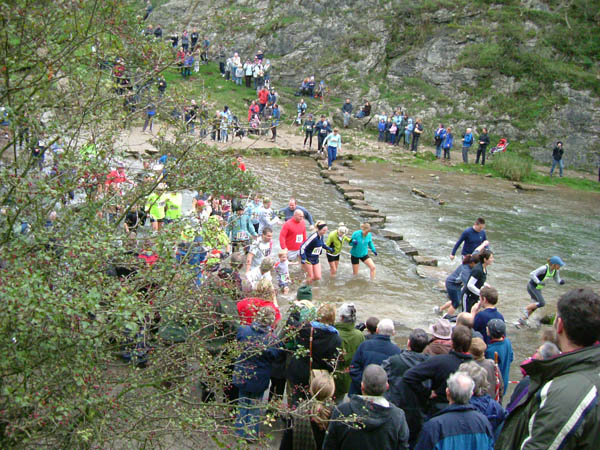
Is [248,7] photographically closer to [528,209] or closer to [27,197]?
[528,209]

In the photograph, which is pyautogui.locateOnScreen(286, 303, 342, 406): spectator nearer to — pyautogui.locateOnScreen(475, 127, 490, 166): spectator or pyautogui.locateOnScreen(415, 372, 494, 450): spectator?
pyautogui.locateOnScreen(415, 372, 494, 450): spectator

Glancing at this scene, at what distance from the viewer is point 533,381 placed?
3203mm

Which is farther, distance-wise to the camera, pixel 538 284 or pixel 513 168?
pixel 513 168

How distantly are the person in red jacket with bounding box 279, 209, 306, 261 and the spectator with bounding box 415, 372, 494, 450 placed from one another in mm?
7918

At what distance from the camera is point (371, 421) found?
484 centimetres

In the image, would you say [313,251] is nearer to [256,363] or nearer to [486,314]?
[486,314]

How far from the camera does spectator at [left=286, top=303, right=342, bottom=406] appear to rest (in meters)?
6.41

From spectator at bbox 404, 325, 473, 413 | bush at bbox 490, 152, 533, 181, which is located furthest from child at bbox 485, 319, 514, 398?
bush at bbox 490, 152, 533, 181

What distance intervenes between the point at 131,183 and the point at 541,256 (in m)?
13.4

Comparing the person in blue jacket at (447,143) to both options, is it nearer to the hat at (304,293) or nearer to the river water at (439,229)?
the river water at (439,229)

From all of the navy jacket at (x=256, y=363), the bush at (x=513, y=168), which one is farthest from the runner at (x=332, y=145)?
the navy jacket at (x=256, y=363)

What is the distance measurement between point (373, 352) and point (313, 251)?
597 cm

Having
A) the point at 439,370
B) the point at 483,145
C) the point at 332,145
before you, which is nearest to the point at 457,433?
the point at 439,370

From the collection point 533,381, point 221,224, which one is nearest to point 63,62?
point 221,224
